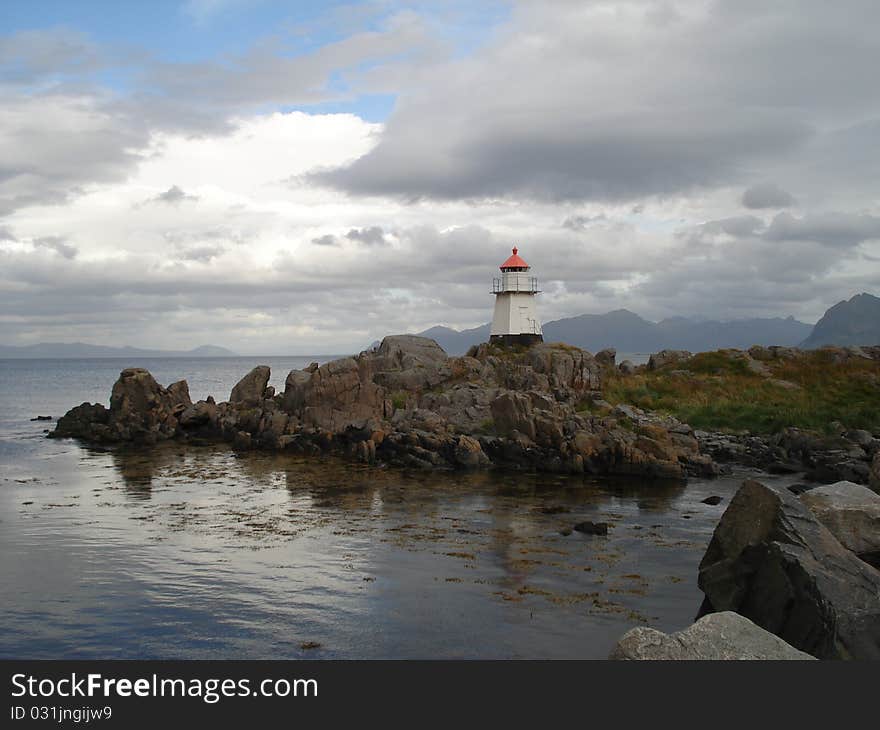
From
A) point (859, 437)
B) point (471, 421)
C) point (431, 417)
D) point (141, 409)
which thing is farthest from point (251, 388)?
point (859, 437)

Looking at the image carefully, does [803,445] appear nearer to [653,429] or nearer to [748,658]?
[653,429]

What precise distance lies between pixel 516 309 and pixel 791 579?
225ft

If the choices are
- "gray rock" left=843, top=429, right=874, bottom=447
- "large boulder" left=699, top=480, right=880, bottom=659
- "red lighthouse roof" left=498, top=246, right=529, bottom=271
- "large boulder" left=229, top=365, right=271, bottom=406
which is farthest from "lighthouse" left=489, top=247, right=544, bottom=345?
"large boulder" left=699, top=480, right=880, bottom=659

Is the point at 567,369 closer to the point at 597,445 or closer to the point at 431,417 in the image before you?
the point at 431,417

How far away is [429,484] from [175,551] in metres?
14.9

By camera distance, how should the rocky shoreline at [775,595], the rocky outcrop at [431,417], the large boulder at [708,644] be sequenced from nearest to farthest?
the large boulder at [708,644], the rocky shoreline at [775,595], the rocky outcrop at [431,417]

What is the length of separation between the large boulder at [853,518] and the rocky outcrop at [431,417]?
67.8 ft

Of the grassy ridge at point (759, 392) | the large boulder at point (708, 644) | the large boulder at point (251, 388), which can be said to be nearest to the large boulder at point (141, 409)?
the large boulder at point (251, 388)

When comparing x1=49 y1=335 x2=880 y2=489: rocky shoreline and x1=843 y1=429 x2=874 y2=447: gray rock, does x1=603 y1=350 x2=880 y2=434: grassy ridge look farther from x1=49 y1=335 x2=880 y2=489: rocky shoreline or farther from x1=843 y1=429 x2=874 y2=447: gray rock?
x1=843 y1=429 x2=874 y2=447: gray rock

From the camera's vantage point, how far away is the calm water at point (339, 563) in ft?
53.4

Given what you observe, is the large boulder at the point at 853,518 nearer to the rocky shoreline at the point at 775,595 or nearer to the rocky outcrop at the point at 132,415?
the rocky shoreline at the point at 775,595

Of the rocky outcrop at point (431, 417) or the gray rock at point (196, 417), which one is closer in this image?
the rocky outcrop at point (431, 417)

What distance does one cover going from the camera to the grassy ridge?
4884 centimetres
